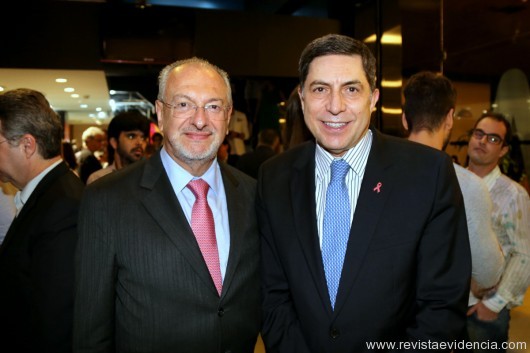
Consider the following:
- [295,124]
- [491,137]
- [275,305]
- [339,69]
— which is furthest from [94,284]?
[491,137]

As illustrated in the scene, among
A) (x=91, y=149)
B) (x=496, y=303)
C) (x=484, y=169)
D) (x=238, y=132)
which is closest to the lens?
(x=496, y=303)

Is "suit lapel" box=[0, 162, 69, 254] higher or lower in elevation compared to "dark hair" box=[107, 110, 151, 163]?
lower

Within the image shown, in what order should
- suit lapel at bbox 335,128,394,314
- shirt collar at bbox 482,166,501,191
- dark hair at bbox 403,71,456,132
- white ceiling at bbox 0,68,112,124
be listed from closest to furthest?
suit lapel at bbox 335,128,394,314, dark hair at bbox 403,71,456,132, shirt collar at bbox 482,166,501,191, white ceiling at bbox 0,68,112,124

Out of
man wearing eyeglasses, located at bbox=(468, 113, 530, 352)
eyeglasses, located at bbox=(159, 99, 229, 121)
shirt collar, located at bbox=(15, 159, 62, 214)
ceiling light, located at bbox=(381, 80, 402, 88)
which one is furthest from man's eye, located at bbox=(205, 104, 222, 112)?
ceiling light, located at bbox=(381, 80, 402, 88)

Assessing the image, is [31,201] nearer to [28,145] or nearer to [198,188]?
[28,145]

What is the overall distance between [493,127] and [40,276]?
2653 millimetres

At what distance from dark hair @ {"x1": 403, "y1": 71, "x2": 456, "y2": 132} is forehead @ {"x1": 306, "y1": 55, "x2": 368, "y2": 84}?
2.05ft

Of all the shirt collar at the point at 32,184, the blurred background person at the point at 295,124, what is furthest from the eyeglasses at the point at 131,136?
the shirt collar at the point at 32,184

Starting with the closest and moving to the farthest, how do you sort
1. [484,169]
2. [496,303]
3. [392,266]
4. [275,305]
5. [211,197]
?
1. [392,266]
2. [275,305]
3. [211,197]
4. [496,303]
5. [484,169]

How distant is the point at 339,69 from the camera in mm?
1596

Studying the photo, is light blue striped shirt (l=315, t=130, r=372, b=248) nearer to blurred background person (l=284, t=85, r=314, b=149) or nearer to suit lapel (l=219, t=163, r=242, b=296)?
suit lapel (l=219, t=163, r=242, b=296)

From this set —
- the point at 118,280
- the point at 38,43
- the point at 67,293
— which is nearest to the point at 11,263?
the point at 67,293

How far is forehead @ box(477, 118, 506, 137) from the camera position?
110 inches

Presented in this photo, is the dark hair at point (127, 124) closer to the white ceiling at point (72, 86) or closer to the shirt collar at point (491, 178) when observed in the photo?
the shirt collar at point (491, 178)
